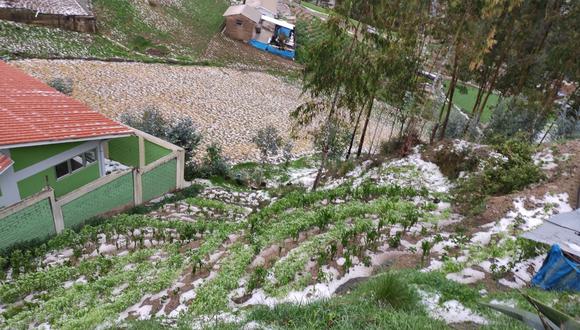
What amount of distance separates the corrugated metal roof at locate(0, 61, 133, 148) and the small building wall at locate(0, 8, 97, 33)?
16.4m

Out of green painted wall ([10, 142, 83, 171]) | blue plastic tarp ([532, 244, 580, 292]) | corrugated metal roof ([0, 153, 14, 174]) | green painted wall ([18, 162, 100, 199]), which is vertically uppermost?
blue plastic tarp ([532, 244, 580, 292])

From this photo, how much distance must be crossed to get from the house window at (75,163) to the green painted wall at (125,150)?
1.55 metres

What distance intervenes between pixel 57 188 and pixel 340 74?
9.84 metres

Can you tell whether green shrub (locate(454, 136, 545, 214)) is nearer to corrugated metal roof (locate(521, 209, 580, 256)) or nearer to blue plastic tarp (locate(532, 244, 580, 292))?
corrugated metal roof (locate(521, 209, 580, 256))

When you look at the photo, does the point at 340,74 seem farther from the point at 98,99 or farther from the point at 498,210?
the point at 98,99

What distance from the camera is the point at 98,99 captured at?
2281 cm

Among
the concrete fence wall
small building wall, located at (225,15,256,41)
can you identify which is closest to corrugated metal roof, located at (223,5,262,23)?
small building wall, located at (225,15,256,41)

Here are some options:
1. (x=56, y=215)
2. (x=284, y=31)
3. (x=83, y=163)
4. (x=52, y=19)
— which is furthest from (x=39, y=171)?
(x=284, y=31)

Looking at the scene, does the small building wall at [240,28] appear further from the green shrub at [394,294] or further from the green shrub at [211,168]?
the green shrub at [394,294]

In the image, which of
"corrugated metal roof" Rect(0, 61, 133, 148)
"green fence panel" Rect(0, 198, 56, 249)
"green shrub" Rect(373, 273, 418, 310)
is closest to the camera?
"green shrub" Rect(373, 273, 418, 310)

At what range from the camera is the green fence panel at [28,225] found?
915cm

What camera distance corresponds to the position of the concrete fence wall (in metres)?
9.36

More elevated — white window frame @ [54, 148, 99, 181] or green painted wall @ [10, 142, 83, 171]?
green painted wall @ [10, 142, 83, 171]

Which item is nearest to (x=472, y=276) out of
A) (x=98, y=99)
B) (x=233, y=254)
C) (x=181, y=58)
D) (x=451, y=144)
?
(x=233, y=254)
